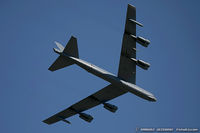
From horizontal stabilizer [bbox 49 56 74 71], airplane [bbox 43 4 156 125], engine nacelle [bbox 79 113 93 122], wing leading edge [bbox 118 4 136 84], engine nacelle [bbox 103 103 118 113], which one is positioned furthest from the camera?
engine nacelle [bbox 79 113 93 122]

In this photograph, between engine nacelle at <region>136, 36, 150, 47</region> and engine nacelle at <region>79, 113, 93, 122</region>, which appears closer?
engine nacelle at <region>136, 36, 150, 47</region>

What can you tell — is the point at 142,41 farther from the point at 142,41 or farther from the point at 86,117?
the point at 86,117

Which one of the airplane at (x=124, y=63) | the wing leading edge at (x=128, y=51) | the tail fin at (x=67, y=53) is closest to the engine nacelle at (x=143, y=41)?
the airplane at (x=124, y=63)

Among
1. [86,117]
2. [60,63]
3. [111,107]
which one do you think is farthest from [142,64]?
[86,117]

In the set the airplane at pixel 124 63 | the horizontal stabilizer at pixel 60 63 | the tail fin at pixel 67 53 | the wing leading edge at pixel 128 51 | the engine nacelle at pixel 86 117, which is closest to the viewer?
the wing leading edge at pixel 128 51

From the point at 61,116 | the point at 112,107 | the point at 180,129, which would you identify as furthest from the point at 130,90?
the point at 61,116

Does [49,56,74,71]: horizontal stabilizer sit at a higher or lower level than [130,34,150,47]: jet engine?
lower

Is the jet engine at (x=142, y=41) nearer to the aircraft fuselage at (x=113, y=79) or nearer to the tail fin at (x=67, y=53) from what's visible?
the aircraft fuselage at (x=113, y=79)

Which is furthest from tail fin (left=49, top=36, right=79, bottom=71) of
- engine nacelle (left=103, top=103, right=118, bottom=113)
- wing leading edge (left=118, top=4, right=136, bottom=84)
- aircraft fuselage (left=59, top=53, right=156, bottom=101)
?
engine nacelle (left=103, top=103, right=118, bottom=113)

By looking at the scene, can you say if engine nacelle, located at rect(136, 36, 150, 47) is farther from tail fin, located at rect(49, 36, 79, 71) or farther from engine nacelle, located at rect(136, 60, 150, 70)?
tail fin, located at rect(49, 36, 79, 71)

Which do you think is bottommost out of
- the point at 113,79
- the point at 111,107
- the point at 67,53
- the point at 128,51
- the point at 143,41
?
the point at 111,107

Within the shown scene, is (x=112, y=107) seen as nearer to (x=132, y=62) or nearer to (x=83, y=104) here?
(x=83, y=104)

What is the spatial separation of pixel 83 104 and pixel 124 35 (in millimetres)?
13884

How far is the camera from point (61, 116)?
1986 inches
